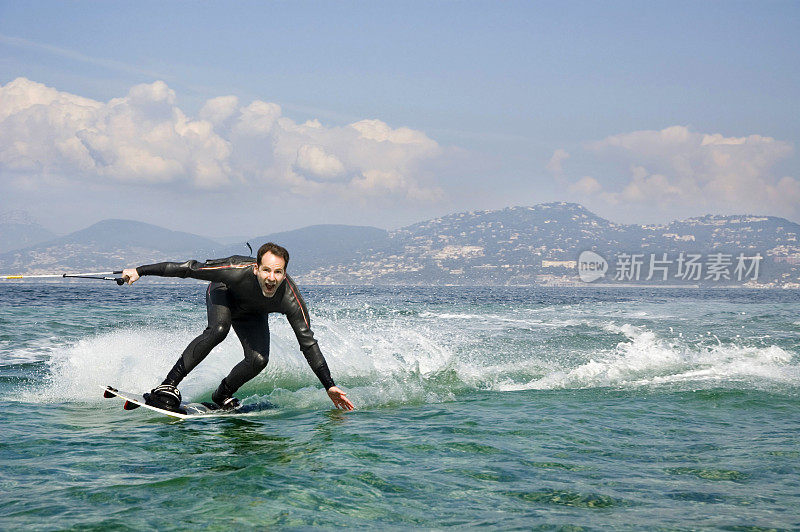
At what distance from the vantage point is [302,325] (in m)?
7.84

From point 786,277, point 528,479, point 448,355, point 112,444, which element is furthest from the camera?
point 786,277

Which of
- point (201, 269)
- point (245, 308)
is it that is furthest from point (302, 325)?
point (201, 269)

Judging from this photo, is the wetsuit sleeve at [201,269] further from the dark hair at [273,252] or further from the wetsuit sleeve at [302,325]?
the wetsuit sleeve at [302,325]

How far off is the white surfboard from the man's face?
6.52 feet

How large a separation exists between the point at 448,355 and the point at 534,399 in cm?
334

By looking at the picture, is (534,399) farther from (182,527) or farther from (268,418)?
(182,527)

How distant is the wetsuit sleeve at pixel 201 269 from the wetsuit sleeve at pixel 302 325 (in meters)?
0.55

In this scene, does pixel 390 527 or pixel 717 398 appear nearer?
pixel 390 527

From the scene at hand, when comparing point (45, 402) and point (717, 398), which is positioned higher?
point (717, 398)

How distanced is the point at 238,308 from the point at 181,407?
4.70ft

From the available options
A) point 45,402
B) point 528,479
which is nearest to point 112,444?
point 45,402

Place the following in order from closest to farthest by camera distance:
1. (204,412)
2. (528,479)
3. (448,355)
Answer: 1. (528,479)
2. (204,412)
3. (448,355)

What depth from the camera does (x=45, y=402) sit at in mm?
9312

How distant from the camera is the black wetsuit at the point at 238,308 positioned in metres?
7.55
